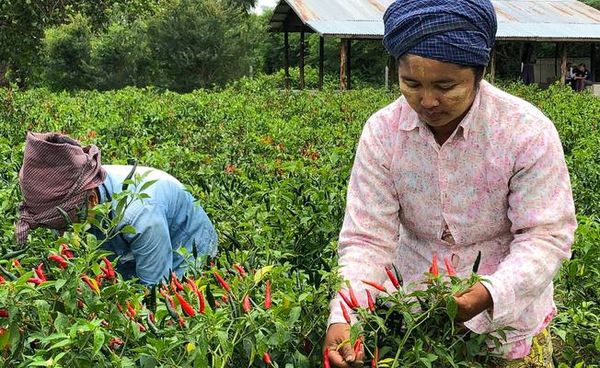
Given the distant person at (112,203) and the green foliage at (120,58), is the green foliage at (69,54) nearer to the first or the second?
the green foliage at (120,58)

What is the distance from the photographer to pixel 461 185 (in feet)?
6.13

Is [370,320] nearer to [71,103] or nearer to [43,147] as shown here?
[43,147]

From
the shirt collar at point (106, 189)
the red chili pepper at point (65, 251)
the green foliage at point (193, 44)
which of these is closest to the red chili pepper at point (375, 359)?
the red chili pepper at point (65, 251)

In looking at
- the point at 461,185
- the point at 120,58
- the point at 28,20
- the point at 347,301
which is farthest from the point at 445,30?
the point at 120,58

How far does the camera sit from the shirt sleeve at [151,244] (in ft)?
8.85

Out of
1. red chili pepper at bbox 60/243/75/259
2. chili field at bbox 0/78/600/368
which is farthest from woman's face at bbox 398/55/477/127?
red chili pepper at bbox 60/243/75/259

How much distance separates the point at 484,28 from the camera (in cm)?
175

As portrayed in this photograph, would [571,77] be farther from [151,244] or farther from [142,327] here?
[142,327]

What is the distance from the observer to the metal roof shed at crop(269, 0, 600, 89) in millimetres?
20719

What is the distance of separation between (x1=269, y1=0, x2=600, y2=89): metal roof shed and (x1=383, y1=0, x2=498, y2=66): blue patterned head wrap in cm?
1806

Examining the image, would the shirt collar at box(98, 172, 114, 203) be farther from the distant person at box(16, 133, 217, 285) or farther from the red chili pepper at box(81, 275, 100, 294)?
the red chili pepper at box(81, 275, 100, 294)

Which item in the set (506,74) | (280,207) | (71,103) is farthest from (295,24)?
(280,207)

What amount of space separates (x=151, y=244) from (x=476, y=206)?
4.13ft

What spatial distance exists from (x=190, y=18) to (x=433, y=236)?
77.7ft
